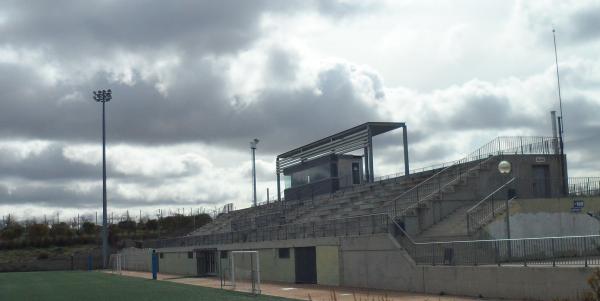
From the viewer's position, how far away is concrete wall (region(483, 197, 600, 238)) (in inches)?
1222

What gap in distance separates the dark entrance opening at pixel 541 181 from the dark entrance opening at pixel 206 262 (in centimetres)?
2638

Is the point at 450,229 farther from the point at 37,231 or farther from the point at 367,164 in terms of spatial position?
the point at 37,231

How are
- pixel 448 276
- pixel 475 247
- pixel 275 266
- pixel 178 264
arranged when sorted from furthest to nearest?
pixel 178 264, pixel 275 266, pixel 448 276, pixel 475 247

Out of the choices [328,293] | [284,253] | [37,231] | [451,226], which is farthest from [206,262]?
[37,231]

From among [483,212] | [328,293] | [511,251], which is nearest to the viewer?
[511,251]

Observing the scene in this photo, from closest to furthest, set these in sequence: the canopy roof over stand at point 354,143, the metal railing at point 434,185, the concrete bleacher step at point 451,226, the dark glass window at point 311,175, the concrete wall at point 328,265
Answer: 1. the concrete bleacher step at point 451,226
2. the concrete wall at point 328,265
3. the metal railing at point 434,185
4. the canopy roof over stand at point 354,143
5. the dark glass window at point 311,175

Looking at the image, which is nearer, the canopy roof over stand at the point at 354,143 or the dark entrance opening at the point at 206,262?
the canopy roof over stand at the point at 354,143

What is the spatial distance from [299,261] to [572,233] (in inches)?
552

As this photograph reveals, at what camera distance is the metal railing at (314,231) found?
32.4 meters

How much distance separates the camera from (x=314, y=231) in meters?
37.9

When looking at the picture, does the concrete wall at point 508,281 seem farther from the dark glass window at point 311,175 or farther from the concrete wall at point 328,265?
A: the dark glass window at point 311,175

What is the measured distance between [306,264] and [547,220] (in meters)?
12.5

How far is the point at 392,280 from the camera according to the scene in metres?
30.0

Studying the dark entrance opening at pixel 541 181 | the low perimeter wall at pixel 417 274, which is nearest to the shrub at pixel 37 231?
the low perimeter wall at pixel 417 274
